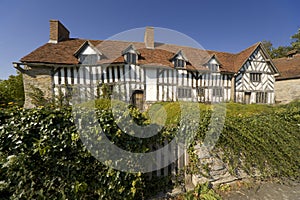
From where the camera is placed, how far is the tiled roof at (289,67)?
14227 millimetres

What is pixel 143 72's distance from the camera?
409 inches

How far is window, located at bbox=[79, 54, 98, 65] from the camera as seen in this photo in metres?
9.49

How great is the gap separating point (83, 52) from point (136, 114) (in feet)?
31.2

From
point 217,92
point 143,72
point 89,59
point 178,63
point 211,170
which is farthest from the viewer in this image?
point 217,92

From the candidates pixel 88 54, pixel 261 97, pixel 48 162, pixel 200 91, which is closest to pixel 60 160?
pixel 48 162

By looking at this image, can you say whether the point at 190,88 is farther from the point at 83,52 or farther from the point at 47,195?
the point at 47,195

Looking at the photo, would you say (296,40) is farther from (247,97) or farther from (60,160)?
(60,160)

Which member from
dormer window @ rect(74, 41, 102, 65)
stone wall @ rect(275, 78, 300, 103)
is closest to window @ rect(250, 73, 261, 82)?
stone wall @ rect(275, 78, 300, 103)

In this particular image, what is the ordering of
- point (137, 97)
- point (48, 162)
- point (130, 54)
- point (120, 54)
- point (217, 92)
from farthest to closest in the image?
point (217, 92) → point (137, 97) → point (120, 54) → point (130, 54) → point (48, 162)

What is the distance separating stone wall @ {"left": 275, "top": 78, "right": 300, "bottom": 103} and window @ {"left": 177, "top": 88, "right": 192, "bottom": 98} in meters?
11.6

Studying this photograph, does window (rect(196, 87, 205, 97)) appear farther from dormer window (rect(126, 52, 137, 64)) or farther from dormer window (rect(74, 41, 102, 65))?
dormer window (rect(74, 41, 102, 65))

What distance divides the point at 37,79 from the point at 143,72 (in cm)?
712

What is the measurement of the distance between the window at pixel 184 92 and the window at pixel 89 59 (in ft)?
22.4

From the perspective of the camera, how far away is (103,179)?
1.95 m
